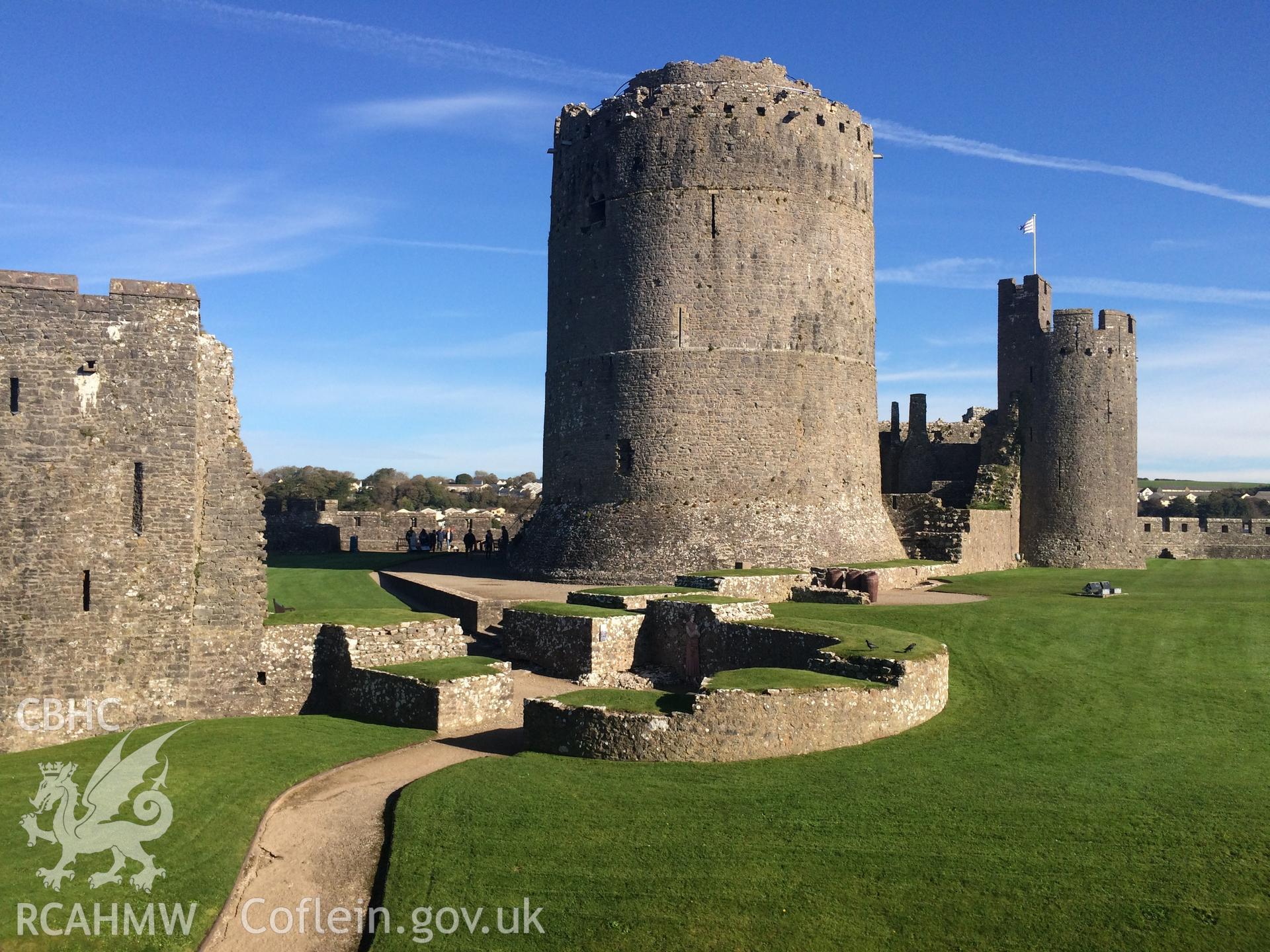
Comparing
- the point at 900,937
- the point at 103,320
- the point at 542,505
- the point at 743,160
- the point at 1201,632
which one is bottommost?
the point at 900,937

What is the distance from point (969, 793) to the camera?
11.7m

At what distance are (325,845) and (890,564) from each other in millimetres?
18942

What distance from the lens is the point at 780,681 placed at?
1469 cm

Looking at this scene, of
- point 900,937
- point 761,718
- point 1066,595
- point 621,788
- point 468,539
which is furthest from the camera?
point 468,539

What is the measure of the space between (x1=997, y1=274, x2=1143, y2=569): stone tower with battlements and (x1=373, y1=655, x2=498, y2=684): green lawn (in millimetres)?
23627

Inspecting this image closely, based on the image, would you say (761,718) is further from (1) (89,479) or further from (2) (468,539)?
(2) (468,539)

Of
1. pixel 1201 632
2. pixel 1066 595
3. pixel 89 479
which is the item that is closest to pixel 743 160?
pixel 1066 595


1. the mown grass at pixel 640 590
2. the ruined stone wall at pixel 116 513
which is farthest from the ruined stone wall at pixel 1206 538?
the ruined stone wall at pixel 116 513

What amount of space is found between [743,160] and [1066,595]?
13.7 m

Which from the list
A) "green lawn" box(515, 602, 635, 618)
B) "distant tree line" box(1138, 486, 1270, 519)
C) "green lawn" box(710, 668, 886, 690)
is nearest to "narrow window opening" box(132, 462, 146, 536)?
"green lawn" box(515, 602, 635, 618)

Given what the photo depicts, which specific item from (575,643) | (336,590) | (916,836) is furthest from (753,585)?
(916,836)

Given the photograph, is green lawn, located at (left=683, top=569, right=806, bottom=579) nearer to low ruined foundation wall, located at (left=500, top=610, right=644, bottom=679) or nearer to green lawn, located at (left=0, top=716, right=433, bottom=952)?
low ruined foundation wall, located at (left=500, top=610, right=644, bottom=679)

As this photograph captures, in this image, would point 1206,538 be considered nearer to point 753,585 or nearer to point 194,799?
point 753,585

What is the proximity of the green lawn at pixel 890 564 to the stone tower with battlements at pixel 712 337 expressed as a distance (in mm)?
612
